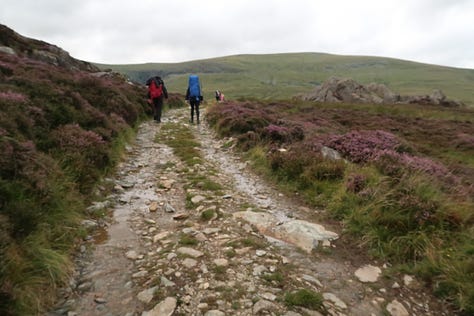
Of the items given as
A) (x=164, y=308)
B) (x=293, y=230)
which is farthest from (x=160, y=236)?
(x=293, y=230)

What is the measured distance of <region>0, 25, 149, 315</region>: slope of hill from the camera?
11.9 feet

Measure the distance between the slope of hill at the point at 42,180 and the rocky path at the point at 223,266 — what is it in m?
0.42

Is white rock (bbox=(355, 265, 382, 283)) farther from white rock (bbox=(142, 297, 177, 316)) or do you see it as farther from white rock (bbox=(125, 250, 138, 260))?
white rock (bbox=(125, 250, 138, 260))

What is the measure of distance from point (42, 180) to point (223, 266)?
11.4 feet

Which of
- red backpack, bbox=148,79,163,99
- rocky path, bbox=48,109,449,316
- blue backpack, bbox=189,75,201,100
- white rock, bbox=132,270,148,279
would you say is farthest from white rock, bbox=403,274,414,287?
red backpack, bbox=148,79,163,99

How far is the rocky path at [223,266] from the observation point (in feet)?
12.6

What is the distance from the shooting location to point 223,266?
15.1 ft

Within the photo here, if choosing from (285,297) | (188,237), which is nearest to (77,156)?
(188,237)

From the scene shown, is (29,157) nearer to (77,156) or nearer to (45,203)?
(45,203)

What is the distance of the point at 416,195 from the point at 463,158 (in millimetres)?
17441

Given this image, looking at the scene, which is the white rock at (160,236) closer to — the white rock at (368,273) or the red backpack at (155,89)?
the white rock at (368,273)

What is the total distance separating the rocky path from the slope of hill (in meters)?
0.42

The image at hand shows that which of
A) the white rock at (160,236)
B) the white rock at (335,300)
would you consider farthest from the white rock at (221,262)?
the white rock at (335,300)

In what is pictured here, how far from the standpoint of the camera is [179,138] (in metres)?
15.2
